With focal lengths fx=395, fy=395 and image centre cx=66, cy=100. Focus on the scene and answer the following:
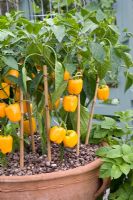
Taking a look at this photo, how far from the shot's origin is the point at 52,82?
1.34m

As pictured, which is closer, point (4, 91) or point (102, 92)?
point (4, 91)

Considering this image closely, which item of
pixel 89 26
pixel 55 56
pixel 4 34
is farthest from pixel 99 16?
pixel 4 34

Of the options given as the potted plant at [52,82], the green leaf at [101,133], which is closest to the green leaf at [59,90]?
the potted plant at [52,82]

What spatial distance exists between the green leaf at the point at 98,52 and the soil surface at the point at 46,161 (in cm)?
40

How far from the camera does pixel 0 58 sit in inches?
46.8

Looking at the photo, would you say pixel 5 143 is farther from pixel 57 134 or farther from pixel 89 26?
pixel 89 26

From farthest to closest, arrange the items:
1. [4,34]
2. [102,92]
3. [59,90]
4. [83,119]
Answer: [83,119], [102,92], [59,90], [4,34]

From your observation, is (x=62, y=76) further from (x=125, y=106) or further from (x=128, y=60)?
(x=125, y=106)

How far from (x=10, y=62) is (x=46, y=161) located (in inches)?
16.0

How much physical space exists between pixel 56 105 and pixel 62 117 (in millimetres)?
94

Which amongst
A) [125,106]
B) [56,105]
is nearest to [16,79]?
[56,105]

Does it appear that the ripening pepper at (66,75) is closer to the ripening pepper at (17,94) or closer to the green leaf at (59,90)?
the green leaf at (59,90)

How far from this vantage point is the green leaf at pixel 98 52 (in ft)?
3.86

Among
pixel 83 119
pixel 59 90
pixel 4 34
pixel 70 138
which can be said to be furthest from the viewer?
pixel 83 119
